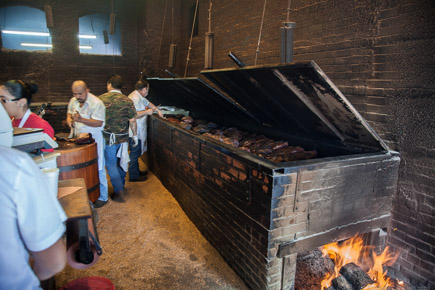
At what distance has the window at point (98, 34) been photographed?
33.8 feet

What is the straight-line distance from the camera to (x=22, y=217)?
1.26m

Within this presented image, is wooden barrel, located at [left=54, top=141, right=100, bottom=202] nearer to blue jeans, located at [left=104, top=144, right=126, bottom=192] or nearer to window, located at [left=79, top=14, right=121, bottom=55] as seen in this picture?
blue jeans, located at [left=104, top=144, right=126, bottom=192]

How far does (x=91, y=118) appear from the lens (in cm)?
504

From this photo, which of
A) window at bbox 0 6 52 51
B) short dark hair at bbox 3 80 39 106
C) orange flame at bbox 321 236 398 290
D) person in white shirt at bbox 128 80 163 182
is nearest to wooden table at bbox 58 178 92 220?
short dark hair at bbox 3 80 39 106

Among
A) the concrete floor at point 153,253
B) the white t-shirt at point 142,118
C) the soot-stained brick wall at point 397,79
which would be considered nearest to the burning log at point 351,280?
the soot-stained brick wall at point 397,79

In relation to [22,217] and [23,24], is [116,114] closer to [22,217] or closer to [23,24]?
[22,217]

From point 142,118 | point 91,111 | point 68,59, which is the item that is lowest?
point 142,118

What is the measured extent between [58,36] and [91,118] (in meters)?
5.70

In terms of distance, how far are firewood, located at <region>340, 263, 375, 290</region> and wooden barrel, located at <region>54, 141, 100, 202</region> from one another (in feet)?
12.8

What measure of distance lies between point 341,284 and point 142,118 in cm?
533

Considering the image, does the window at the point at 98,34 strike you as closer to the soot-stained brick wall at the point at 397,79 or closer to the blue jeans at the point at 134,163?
the blue jeans at the point at 134,163

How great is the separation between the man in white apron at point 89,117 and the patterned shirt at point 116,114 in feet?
0.52

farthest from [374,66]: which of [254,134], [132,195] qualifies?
[132,195]

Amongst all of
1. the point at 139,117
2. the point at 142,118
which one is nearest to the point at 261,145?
the point at 139,117
